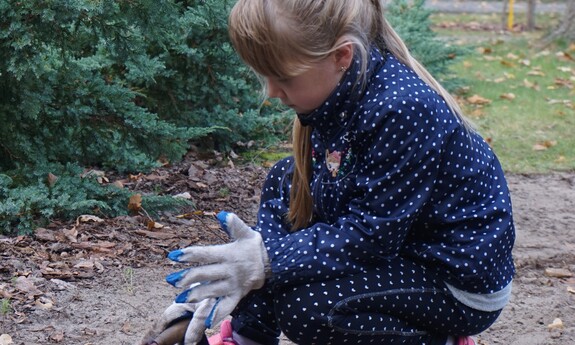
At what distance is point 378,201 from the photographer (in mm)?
2318

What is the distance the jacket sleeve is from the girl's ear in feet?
0.49

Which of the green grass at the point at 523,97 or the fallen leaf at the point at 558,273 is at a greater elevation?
the fallen leaf at the point at 558,273

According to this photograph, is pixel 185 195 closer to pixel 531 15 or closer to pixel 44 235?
pixel 44 235

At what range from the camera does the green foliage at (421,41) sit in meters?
7.13

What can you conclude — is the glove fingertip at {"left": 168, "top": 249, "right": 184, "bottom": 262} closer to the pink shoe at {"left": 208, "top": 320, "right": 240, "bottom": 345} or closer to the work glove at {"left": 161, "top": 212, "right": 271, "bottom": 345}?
the work glove at {"left": 161, "top": 212, "right": 271, "bottom": 345}

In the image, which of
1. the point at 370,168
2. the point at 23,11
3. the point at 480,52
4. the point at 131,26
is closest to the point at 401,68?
the point at 370,168

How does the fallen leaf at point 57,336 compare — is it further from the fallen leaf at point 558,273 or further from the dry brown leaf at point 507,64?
the dry brown leaf at point 507,64

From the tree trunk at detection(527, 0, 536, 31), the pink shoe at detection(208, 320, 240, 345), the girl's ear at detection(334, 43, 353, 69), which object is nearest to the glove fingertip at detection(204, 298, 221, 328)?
the pink shoe at detection(208, 320, 240, 345)

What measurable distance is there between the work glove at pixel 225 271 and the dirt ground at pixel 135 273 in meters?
0.82

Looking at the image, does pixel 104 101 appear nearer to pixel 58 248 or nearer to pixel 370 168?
pixel 58 248

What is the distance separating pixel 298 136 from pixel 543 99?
548 centimetres

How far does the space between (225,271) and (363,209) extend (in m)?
0.39

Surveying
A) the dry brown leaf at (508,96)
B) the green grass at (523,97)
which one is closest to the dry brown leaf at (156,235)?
the green grass at (523,97)

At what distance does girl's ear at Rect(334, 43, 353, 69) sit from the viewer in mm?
2342
